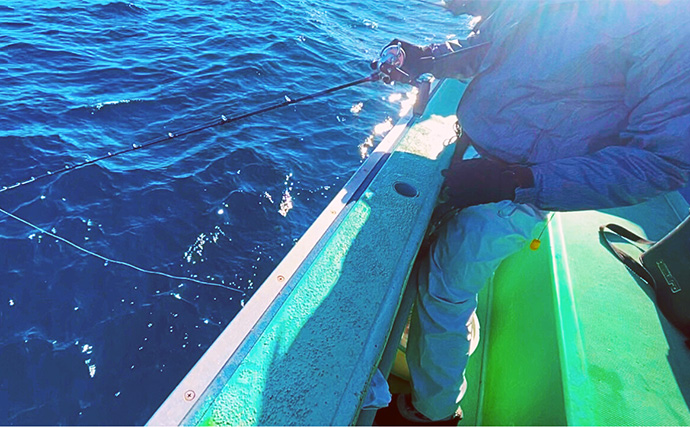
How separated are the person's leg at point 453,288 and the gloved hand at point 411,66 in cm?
104

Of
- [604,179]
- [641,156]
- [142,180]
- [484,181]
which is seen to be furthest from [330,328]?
[142,180]

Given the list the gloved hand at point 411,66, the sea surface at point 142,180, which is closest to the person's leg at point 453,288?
the gloved hand at point 411,66

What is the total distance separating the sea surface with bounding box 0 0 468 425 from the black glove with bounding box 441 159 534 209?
2.27 m

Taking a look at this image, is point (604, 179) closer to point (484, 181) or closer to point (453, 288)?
point (484, 181)

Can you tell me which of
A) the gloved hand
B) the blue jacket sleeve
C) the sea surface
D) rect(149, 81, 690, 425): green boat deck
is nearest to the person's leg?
rect(149, 81, 690, 425): green boat deck

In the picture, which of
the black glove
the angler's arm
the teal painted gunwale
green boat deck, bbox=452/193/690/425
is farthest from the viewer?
green boat deck, bbox=452/193/690/425

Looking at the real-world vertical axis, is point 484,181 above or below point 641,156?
below

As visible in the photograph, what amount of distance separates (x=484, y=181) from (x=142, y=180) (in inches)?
143

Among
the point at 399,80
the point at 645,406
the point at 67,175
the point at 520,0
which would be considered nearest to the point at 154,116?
the point at 67,175

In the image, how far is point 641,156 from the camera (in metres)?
1.47

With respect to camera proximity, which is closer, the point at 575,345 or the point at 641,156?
the point at 641,156

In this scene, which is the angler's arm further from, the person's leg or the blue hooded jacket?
the person's leg

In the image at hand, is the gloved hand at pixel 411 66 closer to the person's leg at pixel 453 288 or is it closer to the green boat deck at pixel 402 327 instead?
the green boat deck at pixel 402 327

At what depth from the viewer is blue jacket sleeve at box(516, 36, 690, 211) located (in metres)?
1.41
